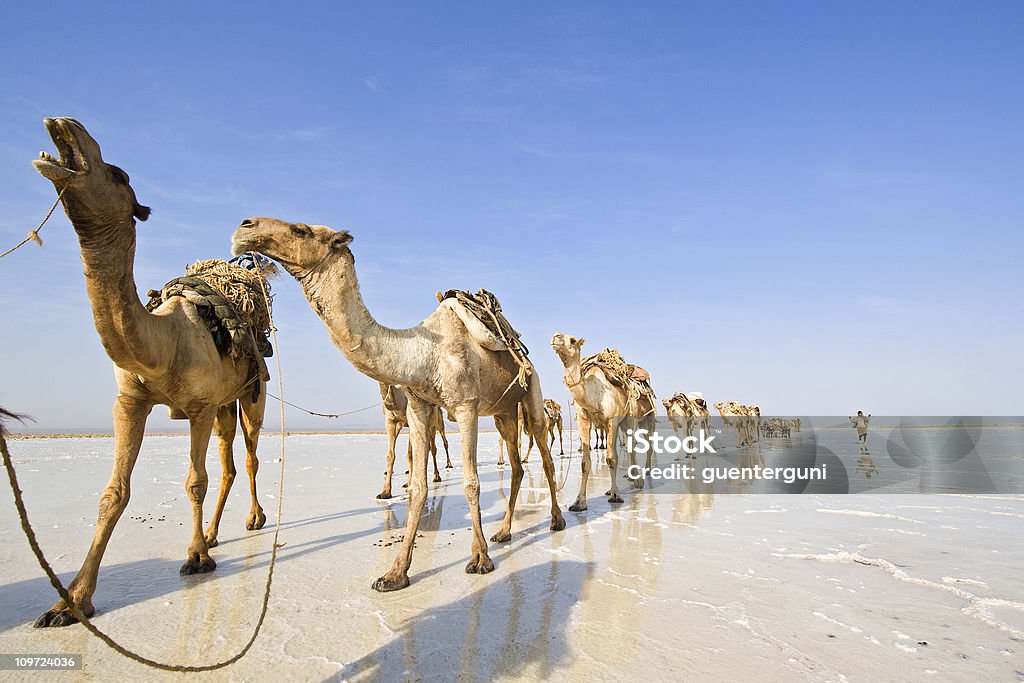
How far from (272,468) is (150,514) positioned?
7890 millimetres

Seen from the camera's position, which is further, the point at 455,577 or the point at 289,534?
the point at 289,534

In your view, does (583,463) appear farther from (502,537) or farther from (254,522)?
(254,522)

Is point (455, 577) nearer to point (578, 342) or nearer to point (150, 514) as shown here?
point (578, 342)

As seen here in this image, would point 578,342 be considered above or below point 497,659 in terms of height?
above

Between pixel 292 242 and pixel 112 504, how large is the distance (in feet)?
8.45

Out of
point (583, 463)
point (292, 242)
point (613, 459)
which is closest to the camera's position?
point (292, 242)

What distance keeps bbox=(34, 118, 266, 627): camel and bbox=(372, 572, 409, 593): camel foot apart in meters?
1.87

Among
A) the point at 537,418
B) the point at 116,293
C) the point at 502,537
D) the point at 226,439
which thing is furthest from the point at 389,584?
the point at 226,439

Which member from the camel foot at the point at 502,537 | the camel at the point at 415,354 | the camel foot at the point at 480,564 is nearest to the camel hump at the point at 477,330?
the camel at the point at 415,354

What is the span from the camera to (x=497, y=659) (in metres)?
3.35

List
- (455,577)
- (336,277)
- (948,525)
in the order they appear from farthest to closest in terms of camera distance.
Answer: (948,525)
(455,577)
(336,277)

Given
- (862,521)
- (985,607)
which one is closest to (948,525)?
(862,521)

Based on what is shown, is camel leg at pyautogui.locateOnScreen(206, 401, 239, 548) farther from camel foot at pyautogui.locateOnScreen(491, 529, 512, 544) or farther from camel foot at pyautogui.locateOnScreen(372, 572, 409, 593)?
camel foot at pyautogui.locateOnScreen(491, 529, 512, 544)

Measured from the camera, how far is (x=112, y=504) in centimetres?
421
